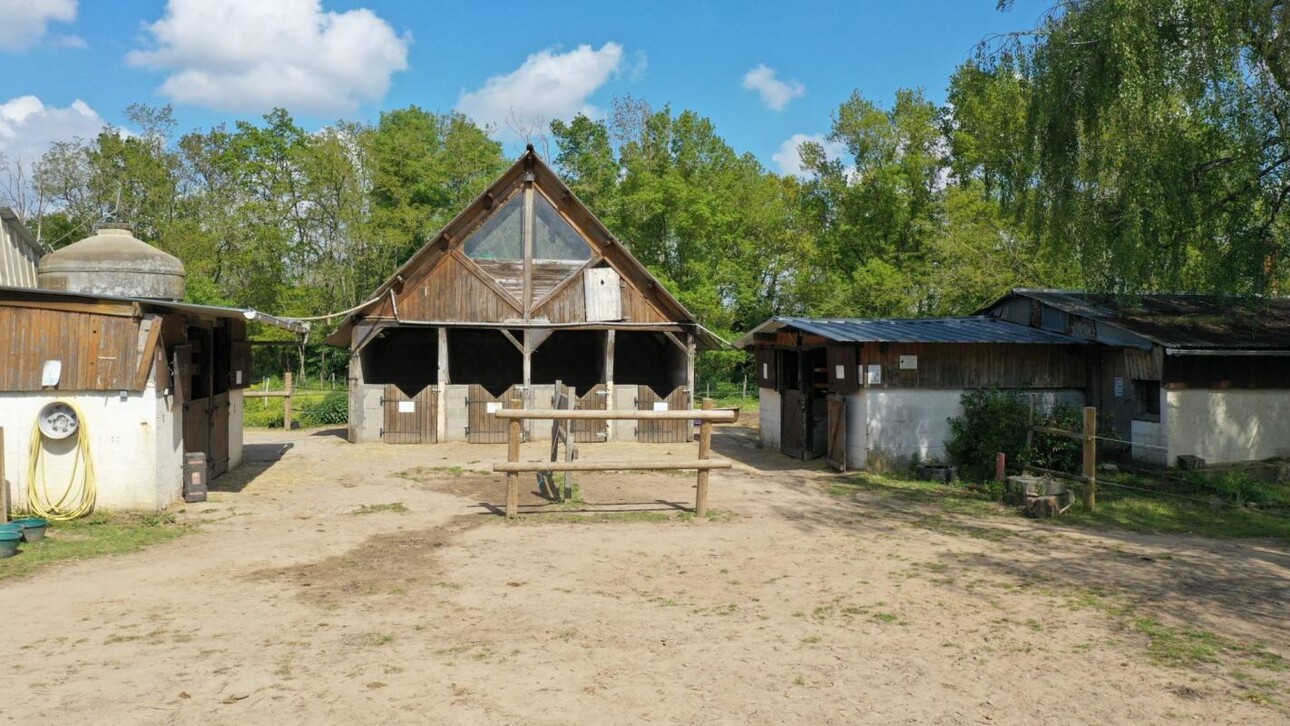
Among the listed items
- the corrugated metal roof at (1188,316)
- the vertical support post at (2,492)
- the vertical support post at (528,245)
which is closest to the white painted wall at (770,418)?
the corrugated metal roof at (1188,316)

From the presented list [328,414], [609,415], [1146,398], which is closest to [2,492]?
[609,415]

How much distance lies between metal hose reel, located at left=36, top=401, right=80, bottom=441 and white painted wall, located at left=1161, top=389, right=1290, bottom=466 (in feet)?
55.9

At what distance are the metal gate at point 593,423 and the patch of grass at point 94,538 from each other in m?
10.8

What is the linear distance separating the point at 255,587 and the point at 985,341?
13113mm

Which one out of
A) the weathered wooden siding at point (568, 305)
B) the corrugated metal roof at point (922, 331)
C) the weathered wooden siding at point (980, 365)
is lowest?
the weathered wooden siding at point (980, 365)

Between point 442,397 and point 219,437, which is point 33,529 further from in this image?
point 442,397

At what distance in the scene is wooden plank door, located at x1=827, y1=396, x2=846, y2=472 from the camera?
17.0m

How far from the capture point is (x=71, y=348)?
11406mm

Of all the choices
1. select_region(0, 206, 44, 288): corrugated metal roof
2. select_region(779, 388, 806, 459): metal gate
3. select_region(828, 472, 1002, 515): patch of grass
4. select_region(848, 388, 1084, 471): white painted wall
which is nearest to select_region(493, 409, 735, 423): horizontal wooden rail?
select_region(828, 472, 1002, 515): patch of grass

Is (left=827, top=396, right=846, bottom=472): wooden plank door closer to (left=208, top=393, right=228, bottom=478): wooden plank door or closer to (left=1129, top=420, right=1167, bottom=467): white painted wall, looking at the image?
(left=1129, top=420, right=1167, bottom=467): white painted wall

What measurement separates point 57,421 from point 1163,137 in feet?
55.1

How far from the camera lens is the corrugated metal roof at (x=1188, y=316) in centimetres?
1608

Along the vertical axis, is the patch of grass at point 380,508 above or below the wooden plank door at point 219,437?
below

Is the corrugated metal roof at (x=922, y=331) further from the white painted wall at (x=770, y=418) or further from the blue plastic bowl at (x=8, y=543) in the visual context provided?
the blue plastic bowl at (x=8, y=543)
